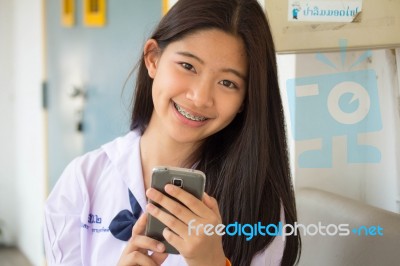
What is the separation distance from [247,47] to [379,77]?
23 cm

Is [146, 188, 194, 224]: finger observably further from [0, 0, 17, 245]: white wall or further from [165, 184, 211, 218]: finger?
[0, 0, 17, 245]: white wall

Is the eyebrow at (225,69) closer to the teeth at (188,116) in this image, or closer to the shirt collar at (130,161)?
the teeth at (188,116)

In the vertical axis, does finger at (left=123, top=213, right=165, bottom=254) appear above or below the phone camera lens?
below

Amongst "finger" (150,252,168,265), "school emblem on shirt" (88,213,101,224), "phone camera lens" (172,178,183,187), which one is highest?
"phone camera lens" (172,178,183,187)

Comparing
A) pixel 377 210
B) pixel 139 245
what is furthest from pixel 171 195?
pixel 377 210

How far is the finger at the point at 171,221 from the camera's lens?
484 millimetres

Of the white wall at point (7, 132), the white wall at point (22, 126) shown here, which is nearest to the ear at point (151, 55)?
the white wall at point (22, 126)

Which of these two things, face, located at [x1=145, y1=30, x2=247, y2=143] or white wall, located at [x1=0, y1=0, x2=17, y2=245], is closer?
face, located at [x1=145, y1=30, x2=247, y2=143]

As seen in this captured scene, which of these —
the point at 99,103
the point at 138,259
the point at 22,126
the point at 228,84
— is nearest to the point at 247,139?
the point at 228,84

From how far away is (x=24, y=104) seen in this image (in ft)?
6.69

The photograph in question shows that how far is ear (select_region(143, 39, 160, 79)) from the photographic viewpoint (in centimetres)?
60

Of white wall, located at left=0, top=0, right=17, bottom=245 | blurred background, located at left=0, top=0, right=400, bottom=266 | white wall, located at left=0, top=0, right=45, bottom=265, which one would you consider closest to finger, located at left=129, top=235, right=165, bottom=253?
blurred background, located at left=0, top=0, right=400, bottom=266

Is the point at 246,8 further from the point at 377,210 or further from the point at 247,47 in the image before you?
the point at 377,210

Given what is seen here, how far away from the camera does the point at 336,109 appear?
2.23 ft
